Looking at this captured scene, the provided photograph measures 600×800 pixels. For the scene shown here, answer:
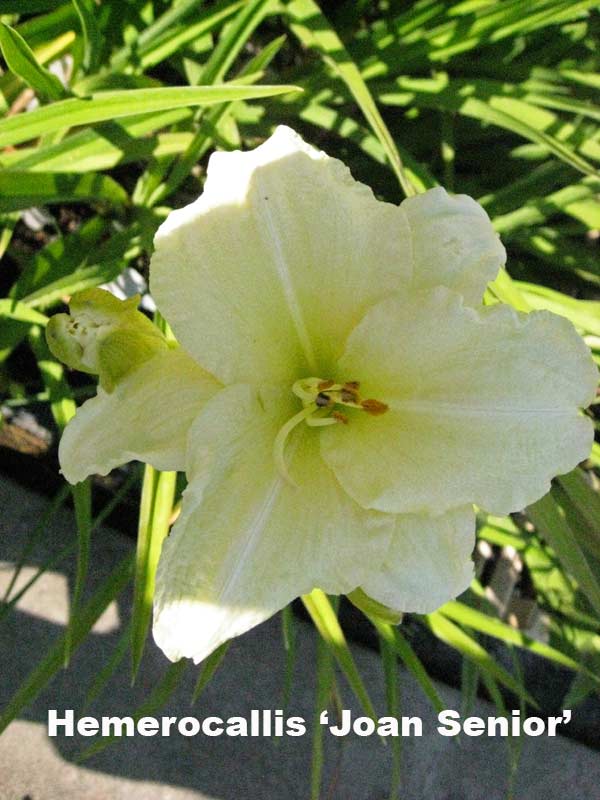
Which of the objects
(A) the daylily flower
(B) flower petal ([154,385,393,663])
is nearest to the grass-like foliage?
(A) the daylily flower

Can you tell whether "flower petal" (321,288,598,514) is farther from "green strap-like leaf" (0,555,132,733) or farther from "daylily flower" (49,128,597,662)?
"green strap-like leaf" (0,555,132,733)

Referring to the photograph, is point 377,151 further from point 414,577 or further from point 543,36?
point 414,577

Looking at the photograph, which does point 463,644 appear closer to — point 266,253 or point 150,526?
point 150,526

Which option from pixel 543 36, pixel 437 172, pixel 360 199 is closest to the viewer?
pixel 360 199

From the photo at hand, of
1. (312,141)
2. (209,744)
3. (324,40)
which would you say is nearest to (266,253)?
(324,40)

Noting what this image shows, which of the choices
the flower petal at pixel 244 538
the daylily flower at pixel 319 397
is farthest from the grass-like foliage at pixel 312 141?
the flower petal at pixel 244 538

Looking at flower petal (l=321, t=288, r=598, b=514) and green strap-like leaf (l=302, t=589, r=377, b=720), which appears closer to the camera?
flower petal (l=321, t=288, r=598, b=514)

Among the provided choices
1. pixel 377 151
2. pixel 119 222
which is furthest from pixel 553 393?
pixel 119 222
